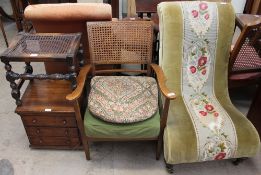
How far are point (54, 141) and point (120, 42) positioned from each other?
2.89 ft

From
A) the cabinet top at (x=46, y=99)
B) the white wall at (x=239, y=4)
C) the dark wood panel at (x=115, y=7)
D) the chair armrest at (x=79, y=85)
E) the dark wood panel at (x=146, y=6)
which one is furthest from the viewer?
the white wall at (x=239, y=4)

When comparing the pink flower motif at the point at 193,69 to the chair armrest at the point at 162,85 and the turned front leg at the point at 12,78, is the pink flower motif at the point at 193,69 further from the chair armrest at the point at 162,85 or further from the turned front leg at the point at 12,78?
the turned front leg at the point at 12,78

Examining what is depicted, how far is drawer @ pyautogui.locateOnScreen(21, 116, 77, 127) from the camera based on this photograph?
1643 millimetres

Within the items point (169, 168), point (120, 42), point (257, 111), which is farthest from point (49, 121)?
point (257, 111)

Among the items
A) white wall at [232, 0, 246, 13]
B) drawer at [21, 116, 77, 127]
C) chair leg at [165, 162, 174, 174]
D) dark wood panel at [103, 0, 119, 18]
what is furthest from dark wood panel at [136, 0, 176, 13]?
white wall at [232, 0, 246, 13]

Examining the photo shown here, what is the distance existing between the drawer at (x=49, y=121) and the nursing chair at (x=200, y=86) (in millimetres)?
655

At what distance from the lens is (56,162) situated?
175 cm

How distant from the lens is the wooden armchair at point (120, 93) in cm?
150

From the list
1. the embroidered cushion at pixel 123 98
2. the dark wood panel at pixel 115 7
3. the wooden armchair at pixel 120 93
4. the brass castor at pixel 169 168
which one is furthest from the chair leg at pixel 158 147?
the dark wood panel at pixel 115 7

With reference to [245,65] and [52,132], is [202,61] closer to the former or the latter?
[245,65]

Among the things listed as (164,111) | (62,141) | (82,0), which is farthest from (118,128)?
(82,0)

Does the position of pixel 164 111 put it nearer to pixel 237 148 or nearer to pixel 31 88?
pixel 237 148

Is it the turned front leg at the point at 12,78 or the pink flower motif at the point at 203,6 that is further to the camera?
the pink flower motif at the point at 203,6

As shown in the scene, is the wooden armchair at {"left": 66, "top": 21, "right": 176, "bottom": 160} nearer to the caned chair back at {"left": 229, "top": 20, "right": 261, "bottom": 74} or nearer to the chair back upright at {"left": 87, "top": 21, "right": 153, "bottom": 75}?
the chair back upright at {"left": 87, "top": 21, "right": 153, "bottom": 75}
